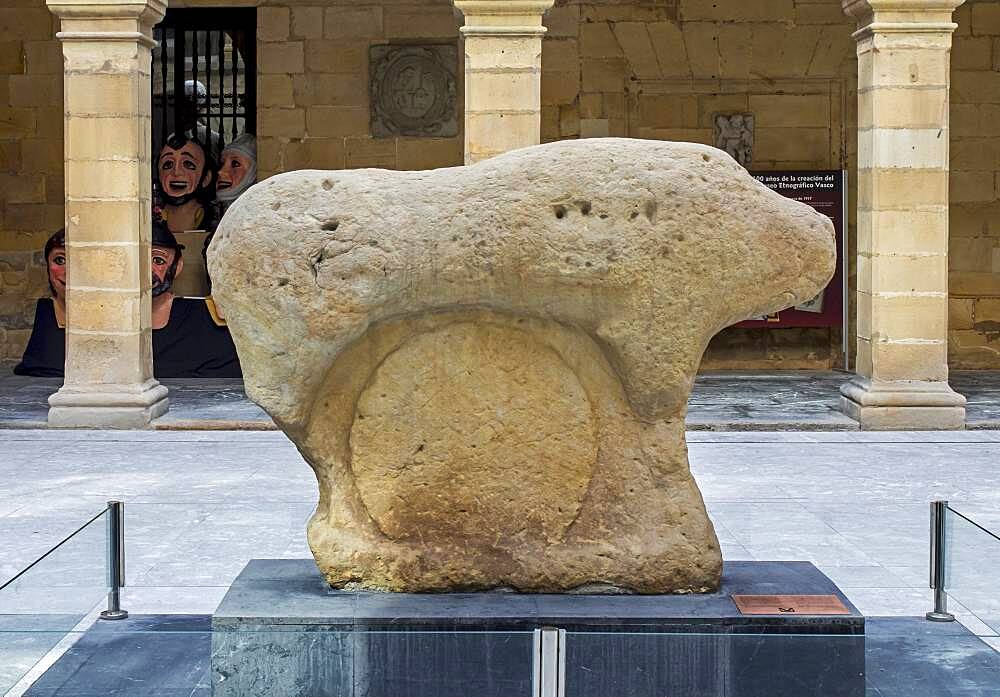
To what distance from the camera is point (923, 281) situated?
11.1 m

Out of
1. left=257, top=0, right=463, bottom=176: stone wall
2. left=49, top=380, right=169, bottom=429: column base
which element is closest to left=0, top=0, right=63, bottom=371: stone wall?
left=257, top=0, right=463, bottom=176: stone wall

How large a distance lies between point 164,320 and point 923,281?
22.4 ft

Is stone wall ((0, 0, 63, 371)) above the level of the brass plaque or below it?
above

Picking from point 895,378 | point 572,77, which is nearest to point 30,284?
point 572,77

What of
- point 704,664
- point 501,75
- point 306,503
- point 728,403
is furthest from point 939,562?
point 728,403

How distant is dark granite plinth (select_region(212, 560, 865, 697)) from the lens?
13.6 ft

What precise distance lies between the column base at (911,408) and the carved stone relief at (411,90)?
578 cm

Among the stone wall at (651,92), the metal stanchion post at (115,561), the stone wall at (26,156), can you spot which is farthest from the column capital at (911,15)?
the stone wall at (26,156)

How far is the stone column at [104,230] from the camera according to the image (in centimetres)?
1111

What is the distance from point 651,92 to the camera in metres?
15.1

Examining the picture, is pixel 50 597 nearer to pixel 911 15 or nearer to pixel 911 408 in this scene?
pixel 911 408

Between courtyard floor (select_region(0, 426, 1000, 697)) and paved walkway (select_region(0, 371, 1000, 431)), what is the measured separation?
21 centimetres

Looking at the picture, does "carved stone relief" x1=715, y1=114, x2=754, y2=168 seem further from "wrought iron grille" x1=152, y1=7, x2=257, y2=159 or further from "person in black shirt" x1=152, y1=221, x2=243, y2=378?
"person in black shirt" x1=152, y1=221, x2=243, y2=378

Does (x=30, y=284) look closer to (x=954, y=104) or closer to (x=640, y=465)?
(x=954, y=104)
